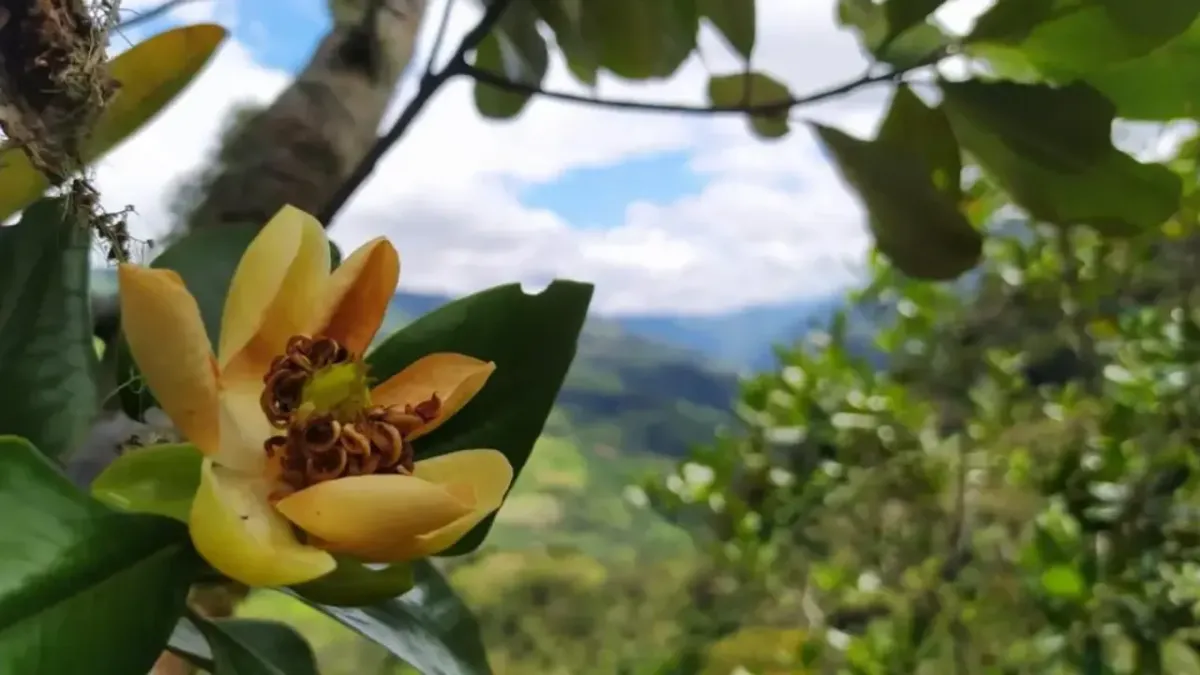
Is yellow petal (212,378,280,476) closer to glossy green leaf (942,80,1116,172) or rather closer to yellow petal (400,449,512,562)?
yellow petal (400,449,512,562)

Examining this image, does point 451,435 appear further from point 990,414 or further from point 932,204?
point 990,414

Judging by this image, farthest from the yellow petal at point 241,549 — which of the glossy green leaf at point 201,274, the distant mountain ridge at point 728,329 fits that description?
the distant mountain ridge at point 728,329

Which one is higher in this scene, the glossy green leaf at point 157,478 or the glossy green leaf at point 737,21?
the glossy green leaf at point 157,478

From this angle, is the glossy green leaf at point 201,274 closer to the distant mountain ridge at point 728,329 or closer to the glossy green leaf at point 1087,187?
the glossy green leaf at point 1087,187

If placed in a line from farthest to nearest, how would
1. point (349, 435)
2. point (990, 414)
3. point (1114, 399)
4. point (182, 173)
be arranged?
point (990, 414) < point (1114, 399) < point (182, 173) < point (349, 435)

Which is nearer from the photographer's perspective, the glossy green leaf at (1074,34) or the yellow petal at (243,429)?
the yellow petal at (243,429)

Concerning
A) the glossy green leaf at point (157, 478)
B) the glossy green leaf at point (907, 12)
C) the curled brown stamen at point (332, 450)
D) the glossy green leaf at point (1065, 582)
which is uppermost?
the curled brown stamen at point (332, 450)

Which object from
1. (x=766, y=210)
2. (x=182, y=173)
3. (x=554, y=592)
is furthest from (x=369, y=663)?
(x=766, y=210)
